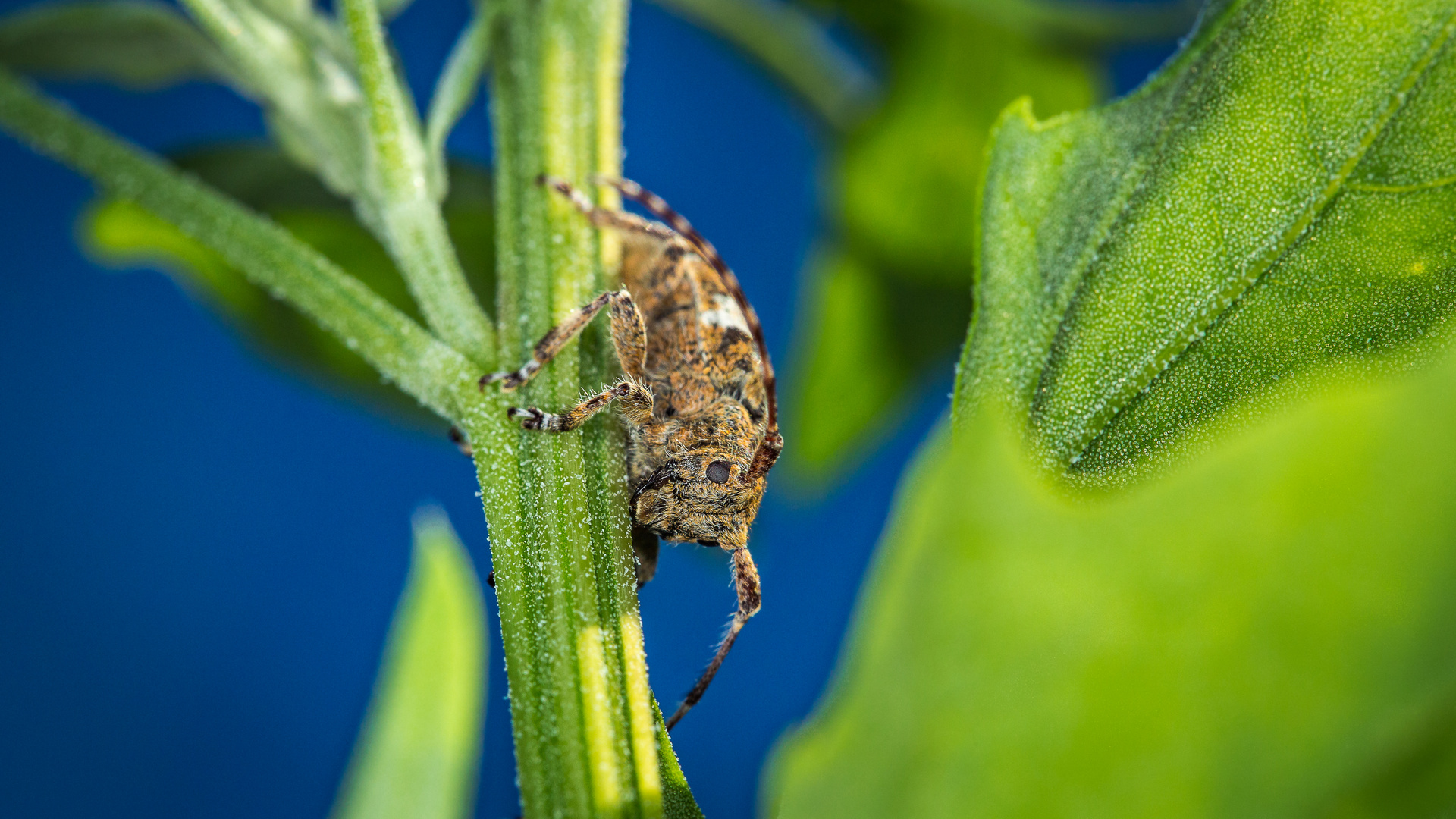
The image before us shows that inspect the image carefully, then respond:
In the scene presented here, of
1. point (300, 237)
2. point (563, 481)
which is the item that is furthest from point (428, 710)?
point (300, 237)


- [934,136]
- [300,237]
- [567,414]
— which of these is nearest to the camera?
[567,414]

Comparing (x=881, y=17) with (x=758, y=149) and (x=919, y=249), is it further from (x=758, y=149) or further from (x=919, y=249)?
(x=758, y=149)

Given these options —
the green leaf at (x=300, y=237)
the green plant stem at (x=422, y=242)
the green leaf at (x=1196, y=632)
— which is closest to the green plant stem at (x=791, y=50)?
the green leaf at (x=300, y=237)

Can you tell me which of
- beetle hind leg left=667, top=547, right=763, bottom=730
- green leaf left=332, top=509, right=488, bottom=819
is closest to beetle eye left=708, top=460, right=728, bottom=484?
beetle hind leg left=667, top=547, right=763, bottom=730

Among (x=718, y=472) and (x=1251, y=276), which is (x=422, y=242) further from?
(x=1251, y=276)

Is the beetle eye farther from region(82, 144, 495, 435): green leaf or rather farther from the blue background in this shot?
the blue background

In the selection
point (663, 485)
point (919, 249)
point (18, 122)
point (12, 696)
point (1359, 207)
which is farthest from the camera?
point (12, 696)

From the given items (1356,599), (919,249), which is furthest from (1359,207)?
(919,249)
